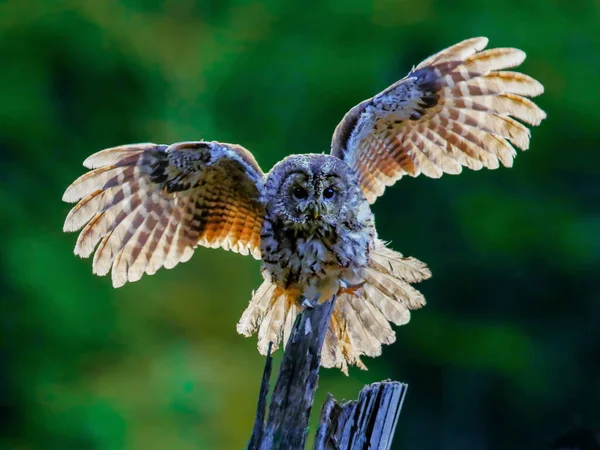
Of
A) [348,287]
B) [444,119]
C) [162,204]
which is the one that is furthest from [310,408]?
[444,119]

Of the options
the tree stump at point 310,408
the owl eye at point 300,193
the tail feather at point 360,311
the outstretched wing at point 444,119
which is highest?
the outstretched wing at point 444,119

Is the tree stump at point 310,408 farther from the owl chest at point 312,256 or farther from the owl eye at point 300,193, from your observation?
the owl eye at point 300,193

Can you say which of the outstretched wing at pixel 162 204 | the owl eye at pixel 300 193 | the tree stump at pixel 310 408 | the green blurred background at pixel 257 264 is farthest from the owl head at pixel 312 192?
the green blurred background at pixel 257 264

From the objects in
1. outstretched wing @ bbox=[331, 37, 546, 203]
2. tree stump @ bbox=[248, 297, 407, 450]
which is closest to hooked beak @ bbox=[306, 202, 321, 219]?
outstretched wing @ bbox=[331, 37, 546, 203]

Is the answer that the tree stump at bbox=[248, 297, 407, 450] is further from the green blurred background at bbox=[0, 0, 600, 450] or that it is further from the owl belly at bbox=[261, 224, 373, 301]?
the green blurred background at bbox=[0, 0, 600, 450]
